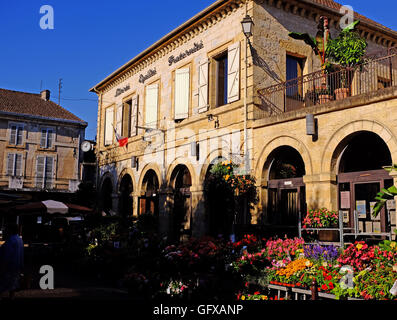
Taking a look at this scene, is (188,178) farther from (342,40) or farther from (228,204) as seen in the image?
(342,40)

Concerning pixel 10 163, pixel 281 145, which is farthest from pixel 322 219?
pixel 10 163

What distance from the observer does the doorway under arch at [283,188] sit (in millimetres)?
12578

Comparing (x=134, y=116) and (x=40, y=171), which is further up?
(x=134, y=116)

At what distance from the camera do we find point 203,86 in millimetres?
15781

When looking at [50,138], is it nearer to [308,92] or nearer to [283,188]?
[308,92]

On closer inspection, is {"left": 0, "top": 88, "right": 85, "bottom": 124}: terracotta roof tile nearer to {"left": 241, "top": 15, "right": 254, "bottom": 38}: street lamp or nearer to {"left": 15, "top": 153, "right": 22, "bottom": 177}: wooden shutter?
{"left": 15, "top": 153, "right": 22, "bottom": 177}: wooden shutter

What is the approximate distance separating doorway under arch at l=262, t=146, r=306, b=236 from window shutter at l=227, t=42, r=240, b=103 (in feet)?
8.07

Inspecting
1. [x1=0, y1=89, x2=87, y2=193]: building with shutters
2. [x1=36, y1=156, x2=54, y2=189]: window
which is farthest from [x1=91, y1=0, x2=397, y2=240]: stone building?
[x1=0, y1=89, x2=87, y2=193]: building with shutters

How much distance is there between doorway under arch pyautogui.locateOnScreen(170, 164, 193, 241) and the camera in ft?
54.7

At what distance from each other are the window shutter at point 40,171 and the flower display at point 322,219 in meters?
24.7

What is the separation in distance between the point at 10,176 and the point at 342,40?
25.0 m

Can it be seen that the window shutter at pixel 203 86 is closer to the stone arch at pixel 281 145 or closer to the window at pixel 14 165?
the stone arch at pixel 281 145

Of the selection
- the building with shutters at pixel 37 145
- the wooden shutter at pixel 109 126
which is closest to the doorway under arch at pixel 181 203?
the wooden shutter at pixel 109 126

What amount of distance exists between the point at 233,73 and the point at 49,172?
21399 millimetres
